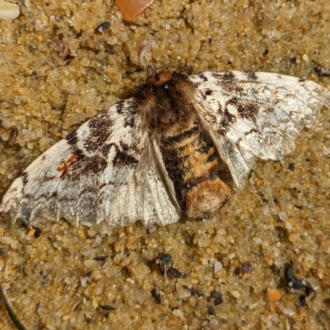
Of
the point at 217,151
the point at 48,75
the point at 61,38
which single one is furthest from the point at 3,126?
the point at 217,151

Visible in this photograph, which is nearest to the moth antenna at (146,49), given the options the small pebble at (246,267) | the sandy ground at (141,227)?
the sandy ground at (141,227)

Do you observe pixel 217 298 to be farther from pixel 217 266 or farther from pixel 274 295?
pixel 274 295

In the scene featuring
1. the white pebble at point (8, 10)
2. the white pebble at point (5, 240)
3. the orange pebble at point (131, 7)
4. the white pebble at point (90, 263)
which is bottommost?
the white pebble at point (90, 263)

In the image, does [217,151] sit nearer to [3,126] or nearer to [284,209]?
[284,209]

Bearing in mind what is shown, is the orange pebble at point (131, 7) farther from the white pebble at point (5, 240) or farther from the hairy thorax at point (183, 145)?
the white pebble at point (5, 240)

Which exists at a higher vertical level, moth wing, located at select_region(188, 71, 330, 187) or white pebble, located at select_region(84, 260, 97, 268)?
moth wing, located at select_region(188, 71, 330, 187)

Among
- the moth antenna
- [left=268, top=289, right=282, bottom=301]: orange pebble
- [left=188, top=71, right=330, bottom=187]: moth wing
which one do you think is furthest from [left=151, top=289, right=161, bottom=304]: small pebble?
the moth antenna

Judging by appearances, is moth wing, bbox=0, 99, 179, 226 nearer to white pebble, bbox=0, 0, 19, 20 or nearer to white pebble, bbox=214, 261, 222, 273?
white pebble, bbox=214, 261, 222, 273
